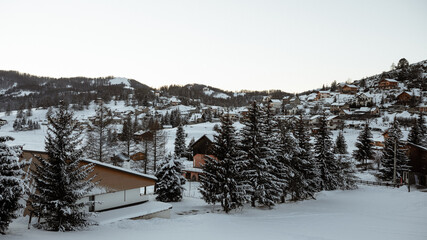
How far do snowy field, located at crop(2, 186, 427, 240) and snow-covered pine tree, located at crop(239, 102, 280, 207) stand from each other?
1237 mm

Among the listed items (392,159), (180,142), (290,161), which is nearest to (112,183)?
(290,161)

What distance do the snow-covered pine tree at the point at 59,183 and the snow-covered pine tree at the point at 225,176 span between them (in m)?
9.71

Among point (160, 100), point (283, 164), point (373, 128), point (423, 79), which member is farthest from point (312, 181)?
point (160, 100)

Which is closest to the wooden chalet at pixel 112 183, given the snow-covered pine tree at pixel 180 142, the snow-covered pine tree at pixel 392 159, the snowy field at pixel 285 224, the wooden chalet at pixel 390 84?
the snowy field at pixel 285 224

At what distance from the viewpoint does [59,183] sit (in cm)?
1091

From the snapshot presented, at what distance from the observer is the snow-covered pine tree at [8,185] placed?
8812mm

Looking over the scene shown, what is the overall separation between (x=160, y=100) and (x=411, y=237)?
18811 cm

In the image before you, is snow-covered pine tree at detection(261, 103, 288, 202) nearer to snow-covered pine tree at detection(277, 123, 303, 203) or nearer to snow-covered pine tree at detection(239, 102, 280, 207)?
snow-covered pine tree at detection(239, 102, 280, 207)

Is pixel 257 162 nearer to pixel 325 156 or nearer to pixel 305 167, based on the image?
pixel 305 167

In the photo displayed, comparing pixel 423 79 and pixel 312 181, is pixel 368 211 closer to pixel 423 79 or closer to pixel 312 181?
pixel 312 181

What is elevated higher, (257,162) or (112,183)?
(257,162)

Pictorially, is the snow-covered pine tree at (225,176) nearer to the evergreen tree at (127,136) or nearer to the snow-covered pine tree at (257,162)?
the snow-covered pine tree at (257,162)

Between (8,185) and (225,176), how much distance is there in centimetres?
1308

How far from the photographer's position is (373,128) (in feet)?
245
